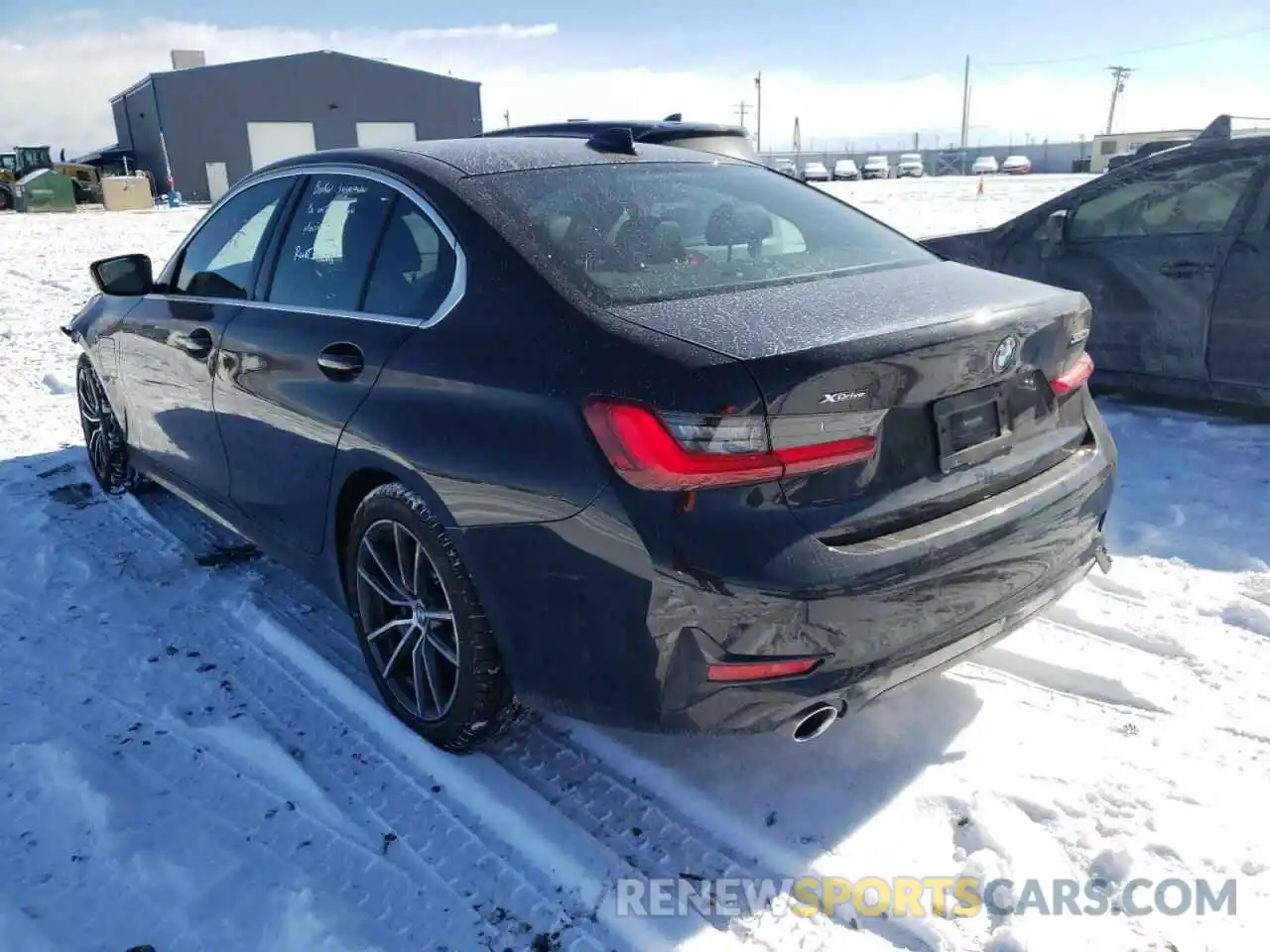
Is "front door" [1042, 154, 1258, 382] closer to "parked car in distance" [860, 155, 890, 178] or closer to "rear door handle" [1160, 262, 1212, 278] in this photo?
"rear door handle" [1160, 262, 1212, 278]

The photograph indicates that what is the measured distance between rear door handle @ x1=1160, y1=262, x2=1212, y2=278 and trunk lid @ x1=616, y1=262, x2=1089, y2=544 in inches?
117

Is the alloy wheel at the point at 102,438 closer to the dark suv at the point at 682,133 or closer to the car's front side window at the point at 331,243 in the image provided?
the car's front side window at the point at 331,243

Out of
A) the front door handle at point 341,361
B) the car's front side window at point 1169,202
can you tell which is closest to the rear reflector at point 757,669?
the front door handle at point 341,361

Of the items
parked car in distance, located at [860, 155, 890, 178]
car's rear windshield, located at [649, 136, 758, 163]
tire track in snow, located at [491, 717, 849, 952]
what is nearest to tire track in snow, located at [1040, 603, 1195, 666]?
tire track in snow, located at [491, 717, 849, 952]

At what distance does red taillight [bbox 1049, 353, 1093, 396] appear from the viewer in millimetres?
2645

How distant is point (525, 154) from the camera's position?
300 cm

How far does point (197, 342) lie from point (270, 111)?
1662 inches

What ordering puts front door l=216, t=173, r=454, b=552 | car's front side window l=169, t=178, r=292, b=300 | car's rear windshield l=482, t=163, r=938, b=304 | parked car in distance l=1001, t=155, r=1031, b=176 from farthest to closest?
1. parked car in distance l=1001, t=155, r=1031, b=176
2. car's front side window l=169, t=178, r=292, b=300
3. front door l=216, t=173, r=454, b=552
4. car's rear windshield l=482, t=163, r=938, b=304

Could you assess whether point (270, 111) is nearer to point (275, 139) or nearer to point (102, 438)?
point (275, 139)

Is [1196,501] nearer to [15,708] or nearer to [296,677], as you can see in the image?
[296,677]

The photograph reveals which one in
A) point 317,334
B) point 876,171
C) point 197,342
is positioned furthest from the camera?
point 876,171

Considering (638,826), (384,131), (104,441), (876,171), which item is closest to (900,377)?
(638,826)

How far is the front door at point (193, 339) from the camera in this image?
357cm

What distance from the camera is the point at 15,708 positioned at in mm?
3051
